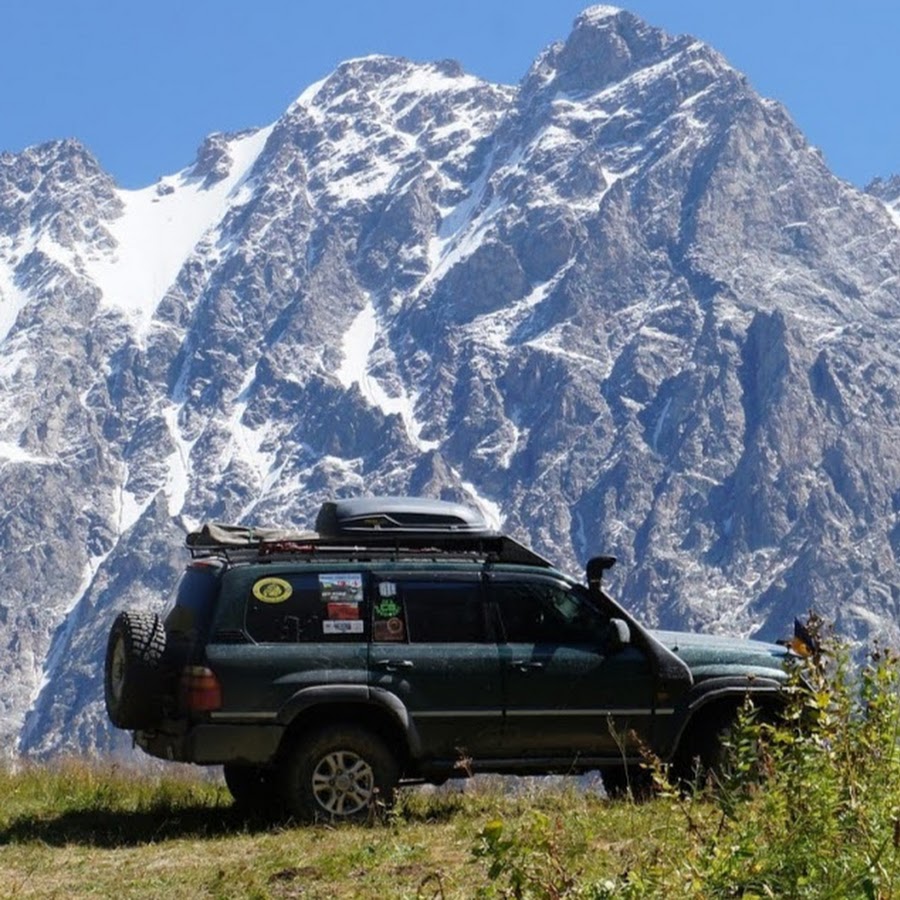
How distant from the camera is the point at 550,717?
1297cm

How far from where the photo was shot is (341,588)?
42.5ft

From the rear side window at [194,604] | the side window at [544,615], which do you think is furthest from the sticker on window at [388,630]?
the rear side window at [194,604]

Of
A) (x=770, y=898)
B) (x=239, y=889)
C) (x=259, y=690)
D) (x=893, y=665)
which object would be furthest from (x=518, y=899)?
(x=259, y=690)

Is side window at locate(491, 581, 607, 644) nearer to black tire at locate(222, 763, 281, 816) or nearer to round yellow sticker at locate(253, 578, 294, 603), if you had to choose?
round yellow sticker at locate(253, 578, 294, 603)

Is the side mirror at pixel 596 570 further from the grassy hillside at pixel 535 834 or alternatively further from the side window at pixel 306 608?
the side window at pixel 306 608

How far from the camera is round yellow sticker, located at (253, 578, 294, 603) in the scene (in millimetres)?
12797

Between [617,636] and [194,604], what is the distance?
3.33 m

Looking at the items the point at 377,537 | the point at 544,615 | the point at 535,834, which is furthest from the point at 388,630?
the point at 535,834

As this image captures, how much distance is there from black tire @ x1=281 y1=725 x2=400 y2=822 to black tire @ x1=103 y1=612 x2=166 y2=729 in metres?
1.15

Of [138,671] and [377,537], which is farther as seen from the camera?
[377,537]

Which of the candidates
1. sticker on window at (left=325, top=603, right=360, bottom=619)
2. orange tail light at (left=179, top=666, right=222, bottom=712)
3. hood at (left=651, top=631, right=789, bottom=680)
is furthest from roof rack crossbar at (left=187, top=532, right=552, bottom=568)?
hood at (left=651, top=631, right=789, bottom=680)

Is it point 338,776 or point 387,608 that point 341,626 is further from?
point 338,776

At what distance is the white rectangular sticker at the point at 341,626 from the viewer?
42.1ft

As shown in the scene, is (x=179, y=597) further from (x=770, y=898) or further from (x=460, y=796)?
(x=770, y=898)
